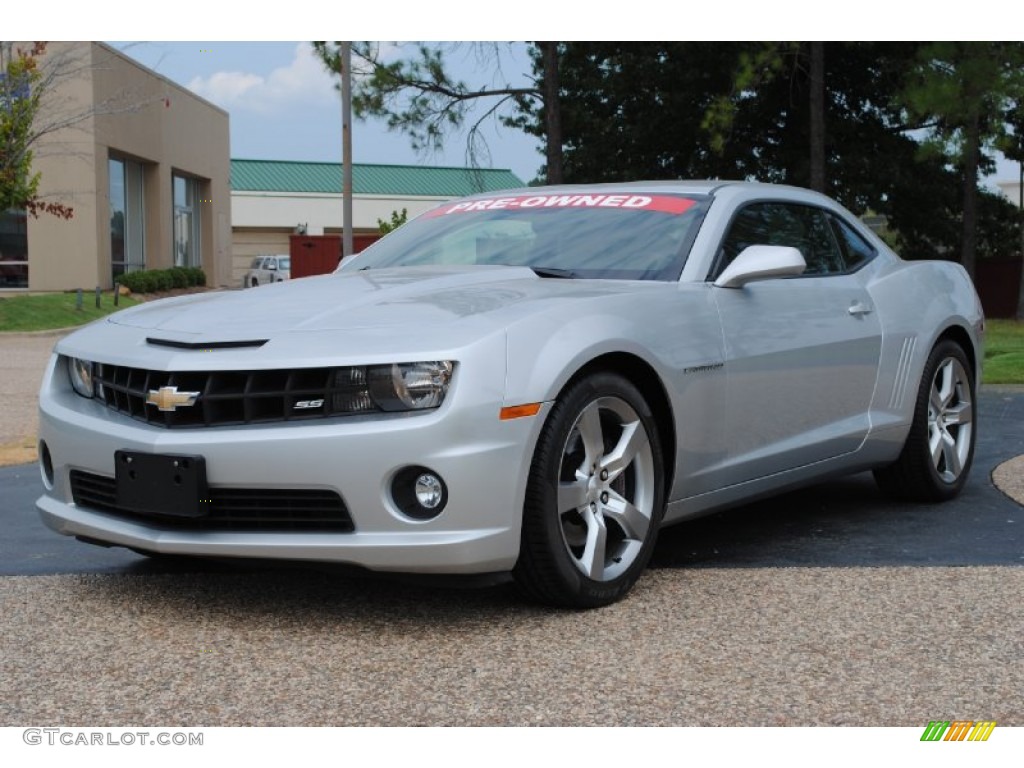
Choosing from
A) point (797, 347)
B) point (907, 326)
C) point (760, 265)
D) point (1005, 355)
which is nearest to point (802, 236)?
point (907, 326)

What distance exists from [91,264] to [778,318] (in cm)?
2917

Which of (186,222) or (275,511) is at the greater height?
(186,222)

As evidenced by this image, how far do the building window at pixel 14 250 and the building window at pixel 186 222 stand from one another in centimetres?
749

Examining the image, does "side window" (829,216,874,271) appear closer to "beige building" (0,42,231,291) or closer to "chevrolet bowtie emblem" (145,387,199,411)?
"chevrolet bowtie emblem" (145,387,199,411)

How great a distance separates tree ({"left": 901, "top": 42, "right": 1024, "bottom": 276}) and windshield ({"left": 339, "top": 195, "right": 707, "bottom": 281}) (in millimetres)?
17788

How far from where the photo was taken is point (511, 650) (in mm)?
3947

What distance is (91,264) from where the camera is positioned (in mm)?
32250

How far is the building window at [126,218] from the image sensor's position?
3509 cm

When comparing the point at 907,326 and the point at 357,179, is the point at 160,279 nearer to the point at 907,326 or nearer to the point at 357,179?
the point at 907,326

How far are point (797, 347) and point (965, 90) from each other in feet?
60.2

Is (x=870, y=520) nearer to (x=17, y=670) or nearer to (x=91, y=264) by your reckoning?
(x=17, y=670)

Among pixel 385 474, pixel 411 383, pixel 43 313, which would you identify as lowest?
pixel 43 313

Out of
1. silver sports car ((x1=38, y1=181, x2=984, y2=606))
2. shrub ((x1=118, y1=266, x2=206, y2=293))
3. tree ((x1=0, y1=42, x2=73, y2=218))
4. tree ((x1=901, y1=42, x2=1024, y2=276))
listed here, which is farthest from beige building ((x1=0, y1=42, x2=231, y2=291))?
silver sports car ((x1=38, y1=181, x2=984, y2=606))

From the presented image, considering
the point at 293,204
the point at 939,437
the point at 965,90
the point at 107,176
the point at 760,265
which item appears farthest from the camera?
the point at 293,204
